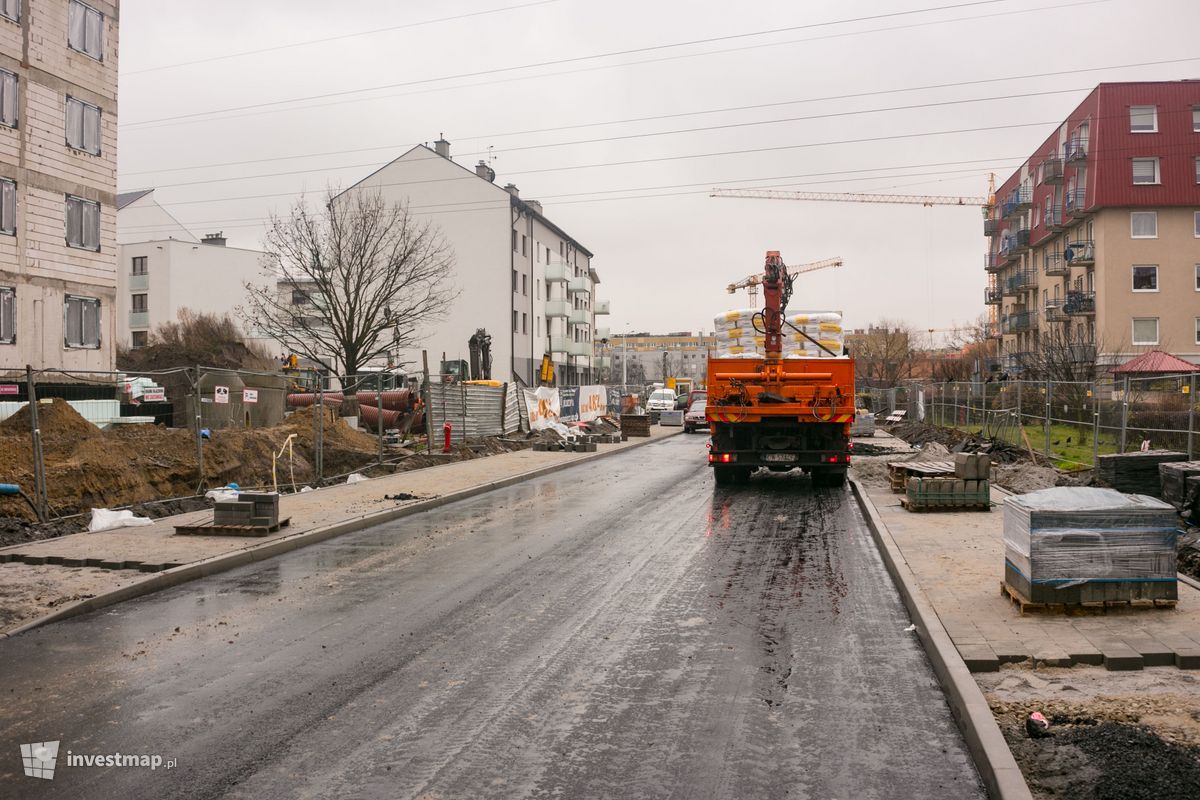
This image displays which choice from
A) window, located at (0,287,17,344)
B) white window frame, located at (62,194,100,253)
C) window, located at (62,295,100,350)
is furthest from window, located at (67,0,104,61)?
window, located at (0,287,17,344)

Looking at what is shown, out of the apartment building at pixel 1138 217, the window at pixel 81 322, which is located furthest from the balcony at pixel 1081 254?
the window at pixel 81 322

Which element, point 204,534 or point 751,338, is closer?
point 204,534

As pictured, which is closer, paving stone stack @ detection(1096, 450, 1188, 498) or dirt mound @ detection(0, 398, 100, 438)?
paving stone stack @ detection(1096, 450, 1188, 498)

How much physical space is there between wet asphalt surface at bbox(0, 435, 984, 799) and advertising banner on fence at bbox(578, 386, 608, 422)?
3151cm

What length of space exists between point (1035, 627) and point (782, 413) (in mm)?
10321

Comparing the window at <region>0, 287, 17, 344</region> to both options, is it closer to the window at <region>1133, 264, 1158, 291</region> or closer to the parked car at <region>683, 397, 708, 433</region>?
the parked car at <region>683, 397, 708, 433</region>

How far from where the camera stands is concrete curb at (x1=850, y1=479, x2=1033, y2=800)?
4.00 metres

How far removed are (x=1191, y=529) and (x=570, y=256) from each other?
6531cm

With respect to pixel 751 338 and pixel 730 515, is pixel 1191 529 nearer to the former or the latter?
pixel 730 515

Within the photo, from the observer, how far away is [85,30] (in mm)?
27594

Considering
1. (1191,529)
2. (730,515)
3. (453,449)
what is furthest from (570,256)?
(1191,529)

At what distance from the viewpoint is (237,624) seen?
23.8ft

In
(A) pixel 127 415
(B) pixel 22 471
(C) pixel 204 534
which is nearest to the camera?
(C) pixel 204 534

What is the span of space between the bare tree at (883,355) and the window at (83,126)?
66585 mm
